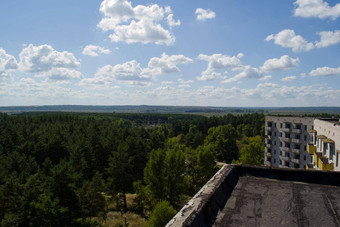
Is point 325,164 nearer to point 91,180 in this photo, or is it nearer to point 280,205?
point 280,205

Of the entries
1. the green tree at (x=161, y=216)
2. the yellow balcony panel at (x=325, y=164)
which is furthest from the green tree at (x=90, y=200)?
the yellow balcony panel at (x=325, y=164)

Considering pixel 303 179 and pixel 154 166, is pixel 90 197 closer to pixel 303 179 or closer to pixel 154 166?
pixel 154 166

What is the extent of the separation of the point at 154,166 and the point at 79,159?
13.6 m

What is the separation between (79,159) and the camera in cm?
3884

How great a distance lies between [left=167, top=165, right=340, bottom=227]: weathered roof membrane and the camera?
3.75 metres

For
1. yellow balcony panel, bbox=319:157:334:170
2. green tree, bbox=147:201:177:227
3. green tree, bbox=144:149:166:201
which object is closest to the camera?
yellow balcony panel, bbox=319:157:334:170

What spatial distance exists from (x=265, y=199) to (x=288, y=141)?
46.6m

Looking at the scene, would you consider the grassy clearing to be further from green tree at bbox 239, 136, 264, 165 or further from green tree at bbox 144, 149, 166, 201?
green tree at bbox 239, 136, 264, 165

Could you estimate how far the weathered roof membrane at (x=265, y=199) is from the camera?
3750 millimetres

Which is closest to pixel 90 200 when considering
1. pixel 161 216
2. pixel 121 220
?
pixel 121 220

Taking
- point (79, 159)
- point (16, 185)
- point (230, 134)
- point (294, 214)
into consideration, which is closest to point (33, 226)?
point (16, 185)

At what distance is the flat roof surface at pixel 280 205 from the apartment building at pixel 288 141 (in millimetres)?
40482

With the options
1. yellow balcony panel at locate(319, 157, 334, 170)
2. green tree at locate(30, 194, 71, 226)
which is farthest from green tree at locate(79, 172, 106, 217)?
yellow balcony panel at locate(319, 157, 334, 170)

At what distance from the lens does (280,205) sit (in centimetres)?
435
